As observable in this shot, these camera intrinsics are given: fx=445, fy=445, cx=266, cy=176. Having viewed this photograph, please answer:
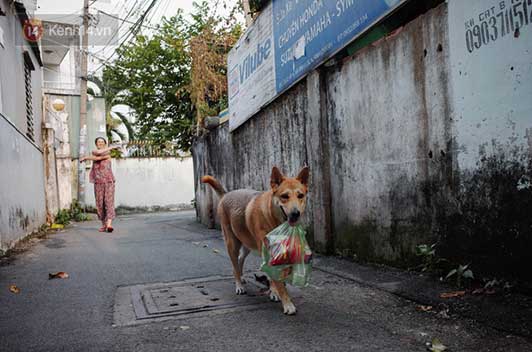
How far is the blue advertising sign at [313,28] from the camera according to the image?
483 cm

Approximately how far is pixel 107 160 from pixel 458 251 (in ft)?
29.0

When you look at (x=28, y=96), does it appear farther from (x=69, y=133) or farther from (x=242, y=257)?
(x=242, y=257)

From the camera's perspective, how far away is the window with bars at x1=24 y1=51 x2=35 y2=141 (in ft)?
37.0

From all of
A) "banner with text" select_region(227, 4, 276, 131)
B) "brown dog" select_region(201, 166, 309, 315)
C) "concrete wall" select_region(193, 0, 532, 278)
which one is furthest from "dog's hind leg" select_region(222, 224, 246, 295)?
"banner with text" select_region(227, 4, 276, 131)

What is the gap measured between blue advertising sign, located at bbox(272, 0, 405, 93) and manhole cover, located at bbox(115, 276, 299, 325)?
295 cm

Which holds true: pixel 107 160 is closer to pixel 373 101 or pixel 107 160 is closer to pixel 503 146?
pixel 373 101

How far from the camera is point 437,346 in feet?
8.58

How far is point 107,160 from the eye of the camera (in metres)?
10.7

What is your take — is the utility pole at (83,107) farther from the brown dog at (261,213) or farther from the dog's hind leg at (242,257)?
the dog's hind leg at (242,257)

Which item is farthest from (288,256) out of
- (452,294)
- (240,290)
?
(452,294)

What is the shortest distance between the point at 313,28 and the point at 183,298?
390 cm

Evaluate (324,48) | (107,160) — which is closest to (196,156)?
(107,160)

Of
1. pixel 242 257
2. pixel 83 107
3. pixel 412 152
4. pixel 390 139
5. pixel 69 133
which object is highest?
pixel 83 107

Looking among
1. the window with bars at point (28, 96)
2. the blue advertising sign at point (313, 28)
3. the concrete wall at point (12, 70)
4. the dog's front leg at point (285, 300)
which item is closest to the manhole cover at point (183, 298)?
the dog's front leg at point (285, 300)
